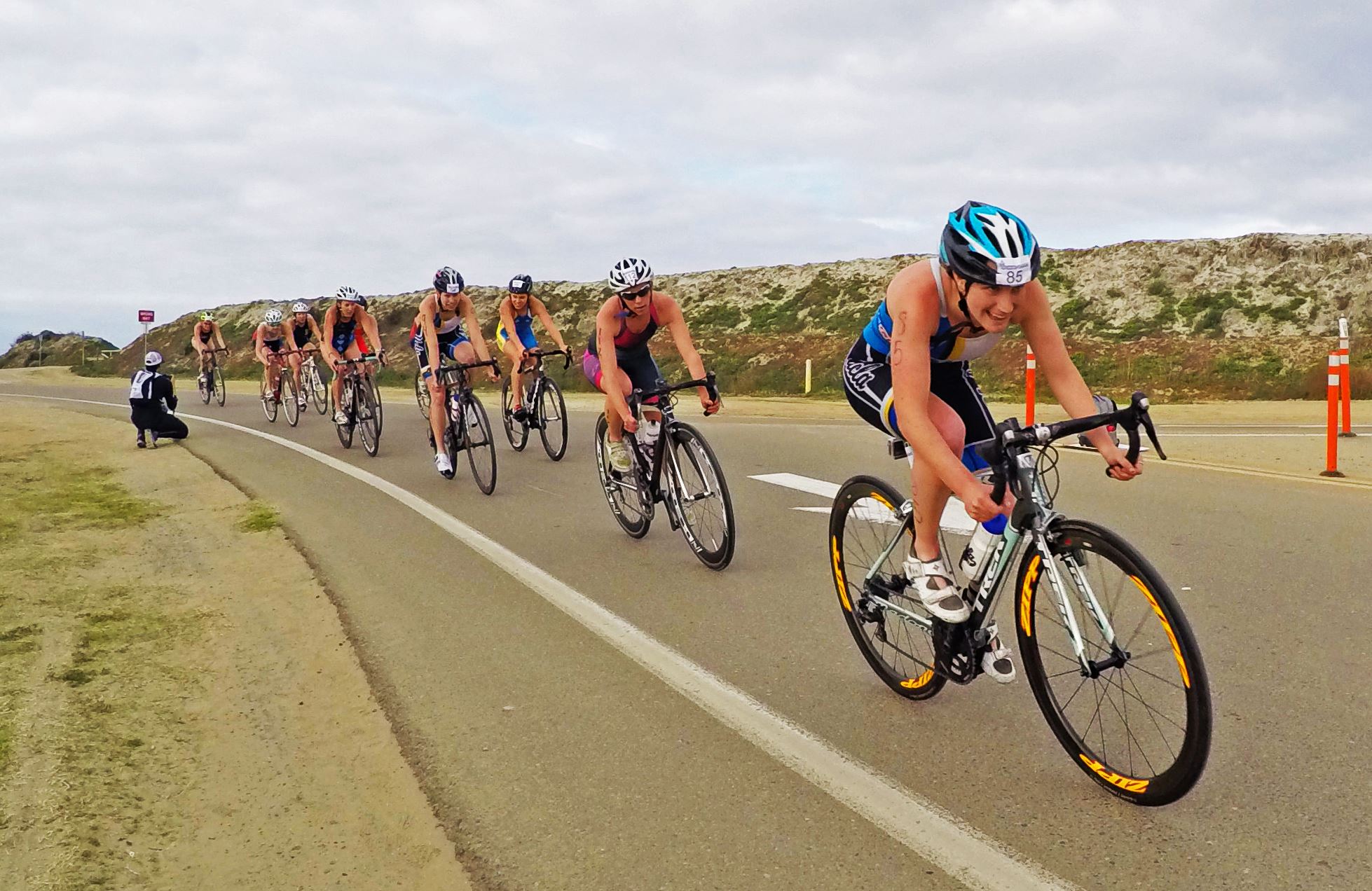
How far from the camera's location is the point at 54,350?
6769 centimetres

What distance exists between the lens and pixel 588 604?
620 cm

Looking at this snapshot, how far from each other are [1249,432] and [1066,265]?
31.6 m

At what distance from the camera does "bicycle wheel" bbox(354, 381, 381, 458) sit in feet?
45.6

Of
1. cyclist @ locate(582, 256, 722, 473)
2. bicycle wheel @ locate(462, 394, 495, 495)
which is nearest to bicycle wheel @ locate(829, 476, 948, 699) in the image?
cyclist @ locate(582, 256, 722, 473)

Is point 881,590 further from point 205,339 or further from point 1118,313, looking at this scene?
point 1118,313

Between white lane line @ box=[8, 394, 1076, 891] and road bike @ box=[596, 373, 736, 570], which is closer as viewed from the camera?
white lane line @ box=[8, 394, 1076, 891]

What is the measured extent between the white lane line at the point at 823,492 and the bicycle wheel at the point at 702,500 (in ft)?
3.48

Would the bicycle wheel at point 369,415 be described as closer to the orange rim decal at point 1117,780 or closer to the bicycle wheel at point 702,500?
the bicycle wheel at point 702,500

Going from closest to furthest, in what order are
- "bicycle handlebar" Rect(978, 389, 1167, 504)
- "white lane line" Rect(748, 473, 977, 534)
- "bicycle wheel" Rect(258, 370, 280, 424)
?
"bicycle handlebar" Rect(978, 389, 1167, 504) → "white lane line" Rect(748, 473, 977, 534) → "bicycle wheel" Rect(258, 370, 280, 424)

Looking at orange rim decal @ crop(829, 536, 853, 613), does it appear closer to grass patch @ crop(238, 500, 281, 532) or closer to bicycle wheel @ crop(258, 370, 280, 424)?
grass patch @ crop(238, 500, 281, 532)

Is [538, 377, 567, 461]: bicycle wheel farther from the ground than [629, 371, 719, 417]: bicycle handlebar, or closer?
closer

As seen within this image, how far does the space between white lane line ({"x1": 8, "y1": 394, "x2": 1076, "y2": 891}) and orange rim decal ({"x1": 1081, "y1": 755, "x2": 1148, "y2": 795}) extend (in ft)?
1.59

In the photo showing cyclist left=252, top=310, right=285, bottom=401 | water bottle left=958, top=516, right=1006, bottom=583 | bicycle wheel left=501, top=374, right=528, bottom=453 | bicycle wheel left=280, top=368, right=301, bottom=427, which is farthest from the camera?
cyclist left=252, top=310, right=285, bottom=401

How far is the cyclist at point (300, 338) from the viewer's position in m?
Result: 18.2
